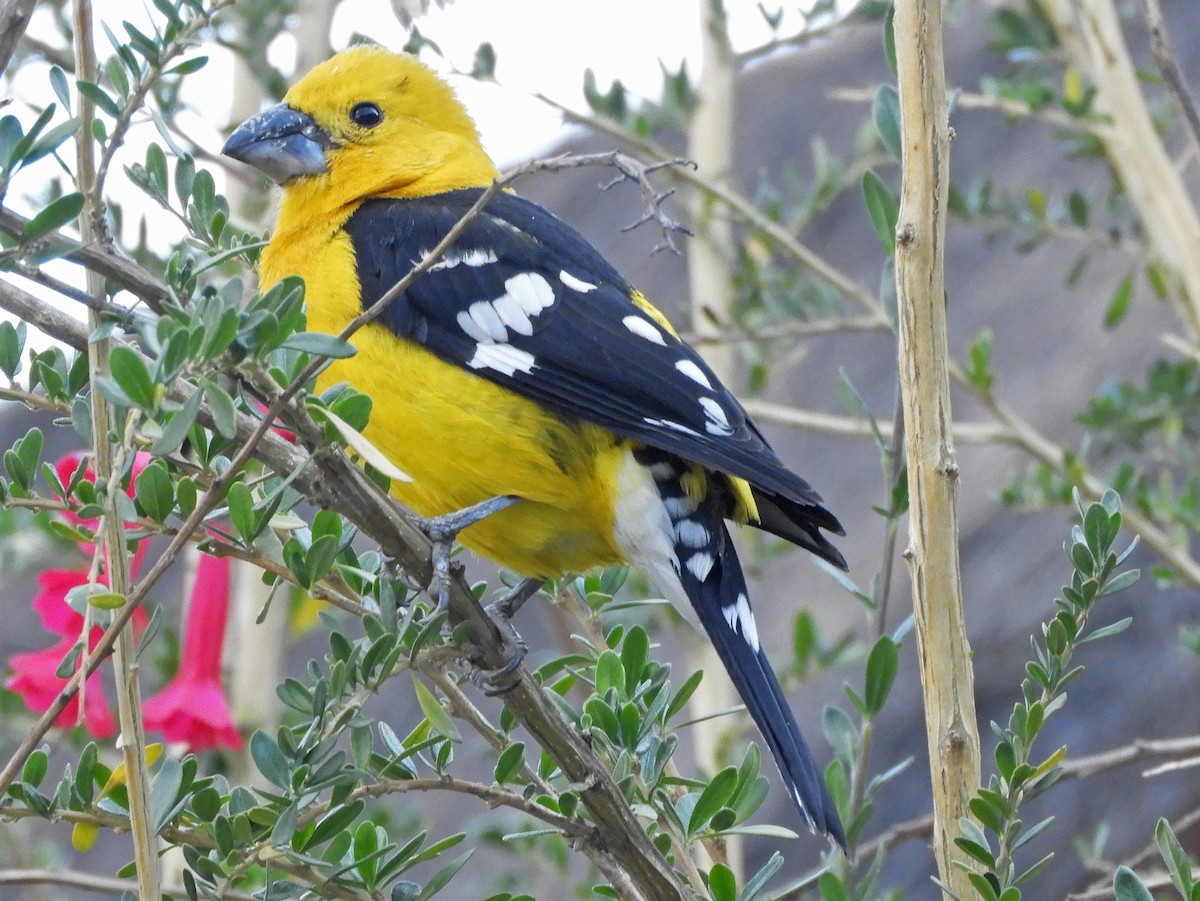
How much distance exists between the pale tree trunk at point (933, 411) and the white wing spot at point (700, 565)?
644 millimetres

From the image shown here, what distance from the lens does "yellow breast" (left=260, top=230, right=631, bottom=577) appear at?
1.85m

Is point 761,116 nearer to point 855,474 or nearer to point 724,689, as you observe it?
point 855,474

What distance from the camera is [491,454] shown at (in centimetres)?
185

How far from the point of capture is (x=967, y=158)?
5.81 metres

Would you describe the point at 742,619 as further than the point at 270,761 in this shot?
Yes

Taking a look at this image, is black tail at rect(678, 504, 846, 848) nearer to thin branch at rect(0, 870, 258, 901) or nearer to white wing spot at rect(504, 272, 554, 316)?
white wing spot at rect(504, 272, 554, 316)

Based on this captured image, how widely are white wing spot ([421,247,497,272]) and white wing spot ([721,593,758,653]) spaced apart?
2.02ft

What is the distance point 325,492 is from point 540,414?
795mm

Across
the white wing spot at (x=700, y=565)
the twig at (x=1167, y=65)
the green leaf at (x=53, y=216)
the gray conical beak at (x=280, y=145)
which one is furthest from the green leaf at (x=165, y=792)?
the twig at (x=1167, y=65)

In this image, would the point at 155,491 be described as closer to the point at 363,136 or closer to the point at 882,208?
the point at 882,208

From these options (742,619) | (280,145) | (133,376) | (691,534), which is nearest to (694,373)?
(691,534)

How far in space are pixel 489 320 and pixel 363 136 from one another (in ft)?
1.88

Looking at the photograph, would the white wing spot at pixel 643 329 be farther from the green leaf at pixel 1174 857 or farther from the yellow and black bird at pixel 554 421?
the green leaf at pixel 1174 857

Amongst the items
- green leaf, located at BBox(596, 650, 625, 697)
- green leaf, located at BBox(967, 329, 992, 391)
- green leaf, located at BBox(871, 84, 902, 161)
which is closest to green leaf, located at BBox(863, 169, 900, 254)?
green leaf, located at BBox(871, 84, 902, 161)
